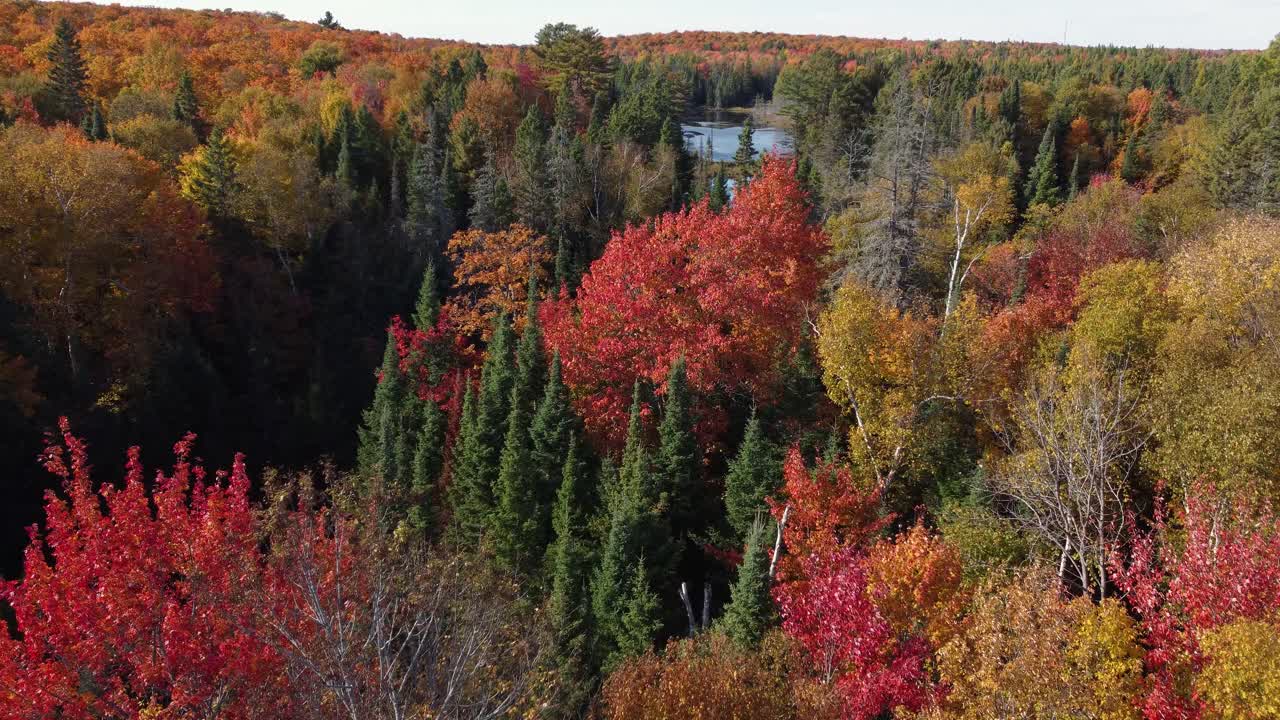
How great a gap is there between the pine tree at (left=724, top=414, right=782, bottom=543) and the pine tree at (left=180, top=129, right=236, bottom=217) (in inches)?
1279

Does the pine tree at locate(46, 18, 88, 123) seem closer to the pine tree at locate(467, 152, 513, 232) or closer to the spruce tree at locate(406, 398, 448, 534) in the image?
the pine tree at locate(467, 152, 513, 232)

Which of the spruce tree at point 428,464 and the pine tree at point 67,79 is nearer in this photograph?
the spruce tree at point 428,464

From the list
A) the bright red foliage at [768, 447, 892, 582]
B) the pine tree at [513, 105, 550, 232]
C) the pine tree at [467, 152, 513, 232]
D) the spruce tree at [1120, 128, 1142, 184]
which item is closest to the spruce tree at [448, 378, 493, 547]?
the bright red foliage at [768, 447, 892, 582]

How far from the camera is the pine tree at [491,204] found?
139 ft

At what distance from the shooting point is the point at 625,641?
71.3 ft

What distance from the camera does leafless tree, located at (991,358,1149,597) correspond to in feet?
56.0

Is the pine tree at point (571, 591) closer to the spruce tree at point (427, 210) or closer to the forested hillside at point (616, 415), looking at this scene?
the forested hillside at point (616, 415)

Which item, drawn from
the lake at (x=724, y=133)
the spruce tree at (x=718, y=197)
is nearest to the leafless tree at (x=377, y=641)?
the spruce tree at (x=718, y=197)

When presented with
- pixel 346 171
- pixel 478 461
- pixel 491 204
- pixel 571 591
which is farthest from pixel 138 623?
pixel 346 171

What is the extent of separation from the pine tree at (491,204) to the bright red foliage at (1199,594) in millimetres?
33860

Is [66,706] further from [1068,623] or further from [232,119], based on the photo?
[232,119]

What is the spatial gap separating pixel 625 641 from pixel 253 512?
10135 mm

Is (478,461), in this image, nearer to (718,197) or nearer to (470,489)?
(470,489)

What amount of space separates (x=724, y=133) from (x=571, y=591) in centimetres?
8319
